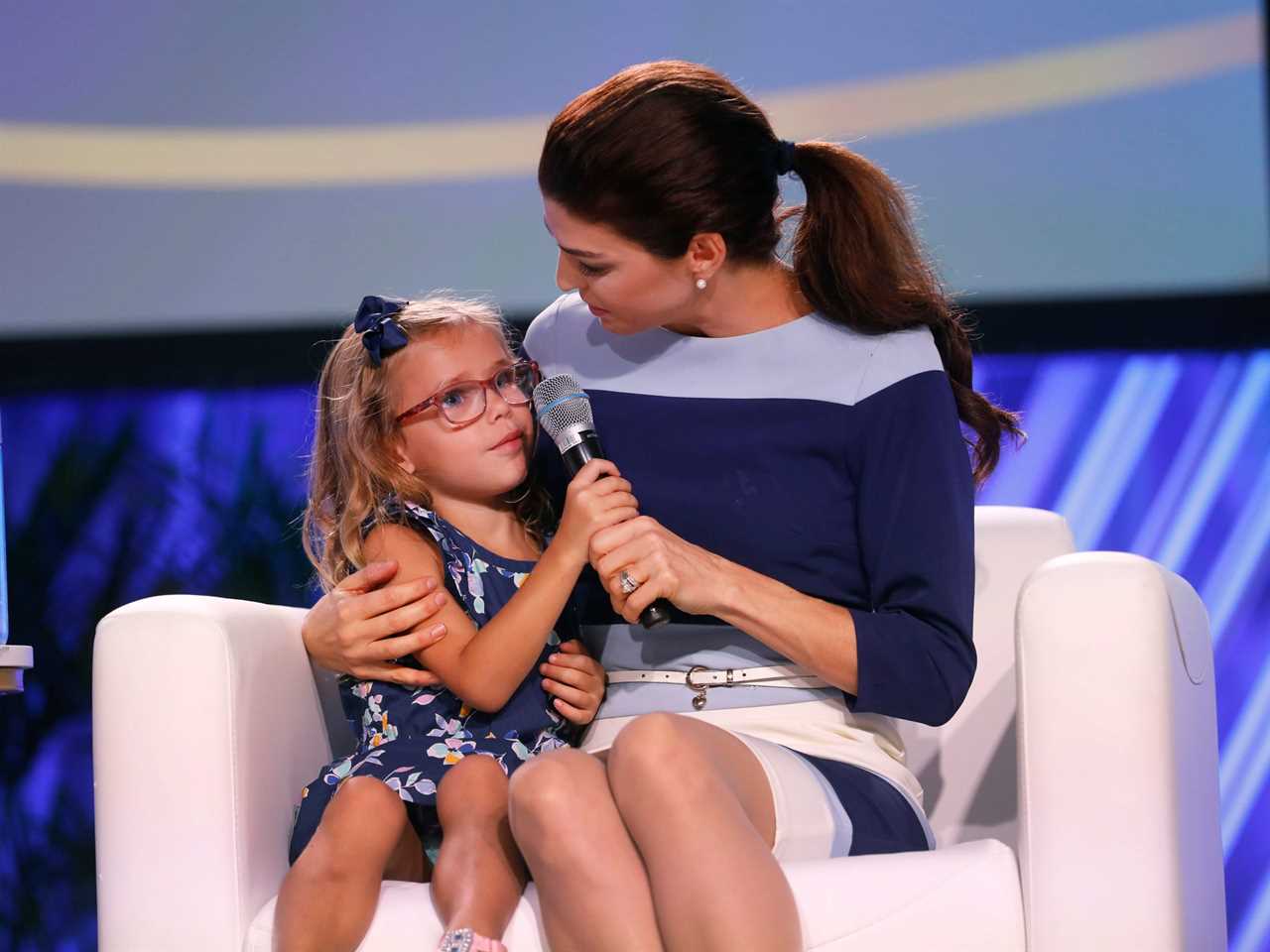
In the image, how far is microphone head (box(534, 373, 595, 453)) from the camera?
1.59 metres

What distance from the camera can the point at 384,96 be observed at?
3.01 meters

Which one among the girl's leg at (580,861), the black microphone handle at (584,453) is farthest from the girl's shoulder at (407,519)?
the girl's leg at (580,861)

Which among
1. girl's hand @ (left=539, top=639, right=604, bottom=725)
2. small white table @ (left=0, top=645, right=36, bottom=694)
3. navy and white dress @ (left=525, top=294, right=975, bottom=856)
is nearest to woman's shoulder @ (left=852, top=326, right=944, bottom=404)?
navy and white dress @ (left=525, top=294, right=975, bottom=856)

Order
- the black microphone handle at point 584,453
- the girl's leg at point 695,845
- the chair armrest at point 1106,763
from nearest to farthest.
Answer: the girl's leg at point 695,845
the chair armrest at point 1106,763
the black microphone handle at point 584,453

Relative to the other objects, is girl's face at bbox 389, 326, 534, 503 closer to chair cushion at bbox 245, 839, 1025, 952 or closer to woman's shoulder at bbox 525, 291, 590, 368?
woman's shoulder at bbox 525, 291, 590, 368

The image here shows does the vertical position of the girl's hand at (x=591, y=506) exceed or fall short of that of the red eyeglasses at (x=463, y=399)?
it falls short

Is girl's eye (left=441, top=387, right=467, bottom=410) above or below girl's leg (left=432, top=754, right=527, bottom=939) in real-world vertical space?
above

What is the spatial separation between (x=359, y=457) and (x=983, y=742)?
87 cm

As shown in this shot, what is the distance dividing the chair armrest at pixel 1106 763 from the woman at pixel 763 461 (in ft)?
0.59

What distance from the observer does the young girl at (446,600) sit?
1.48 metres

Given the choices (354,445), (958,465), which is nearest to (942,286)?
(958,465)

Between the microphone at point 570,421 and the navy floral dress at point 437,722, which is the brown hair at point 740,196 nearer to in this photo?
the microphone at point 570,421

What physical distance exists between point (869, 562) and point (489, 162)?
163 centimetres

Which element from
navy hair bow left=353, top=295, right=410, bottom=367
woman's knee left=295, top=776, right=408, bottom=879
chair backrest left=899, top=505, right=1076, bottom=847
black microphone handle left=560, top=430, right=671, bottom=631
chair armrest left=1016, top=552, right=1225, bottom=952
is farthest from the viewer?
chair backrest left=899, top=505, right=1076, bottom=847
